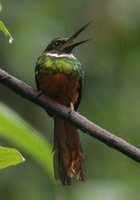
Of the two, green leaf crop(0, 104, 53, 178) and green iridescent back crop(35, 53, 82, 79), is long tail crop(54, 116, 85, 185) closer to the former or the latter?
green iridescent back crop(35, 53, 82, 79)

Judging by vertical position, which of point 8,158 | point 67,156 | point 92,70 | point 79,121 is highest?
point 8,158

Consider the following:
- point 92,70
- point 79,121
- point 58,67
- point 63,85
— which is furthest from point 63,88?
point 92,70

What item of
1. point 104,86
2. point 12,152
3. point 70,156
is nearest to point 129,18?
point 104,86

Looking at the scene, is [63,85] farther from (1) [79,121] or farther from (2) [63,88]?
(1) [79,121]

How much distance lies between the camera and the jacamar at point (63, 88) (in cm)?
223

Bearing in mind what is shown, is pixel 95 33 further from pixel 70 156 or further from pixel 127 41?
pixel 70 156

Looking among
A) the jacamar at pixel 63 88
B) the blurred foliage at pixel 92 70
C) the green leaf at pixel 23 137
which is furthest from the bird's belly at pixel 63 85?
the green leaf at pixel 23 137

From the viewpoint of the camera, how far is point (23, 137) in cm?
134

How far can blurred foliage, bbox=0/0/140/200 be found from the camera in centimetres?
393

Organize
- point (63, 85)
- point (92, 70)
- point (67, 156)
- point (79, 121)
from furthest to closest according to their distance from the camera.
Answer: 1. point (92, 70)
2. point (63, 85)
3. point (67, 156)
4. point (79, 121)

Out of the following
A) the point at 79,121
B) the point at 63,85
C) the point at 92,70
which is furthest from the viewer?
the point at 92,70

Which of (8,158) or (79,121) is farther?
(79,121)

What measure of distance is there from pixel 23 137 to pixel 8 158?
0.20 feet

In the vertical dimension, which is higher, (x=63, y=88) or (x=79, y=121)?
(x=79, y=121)
